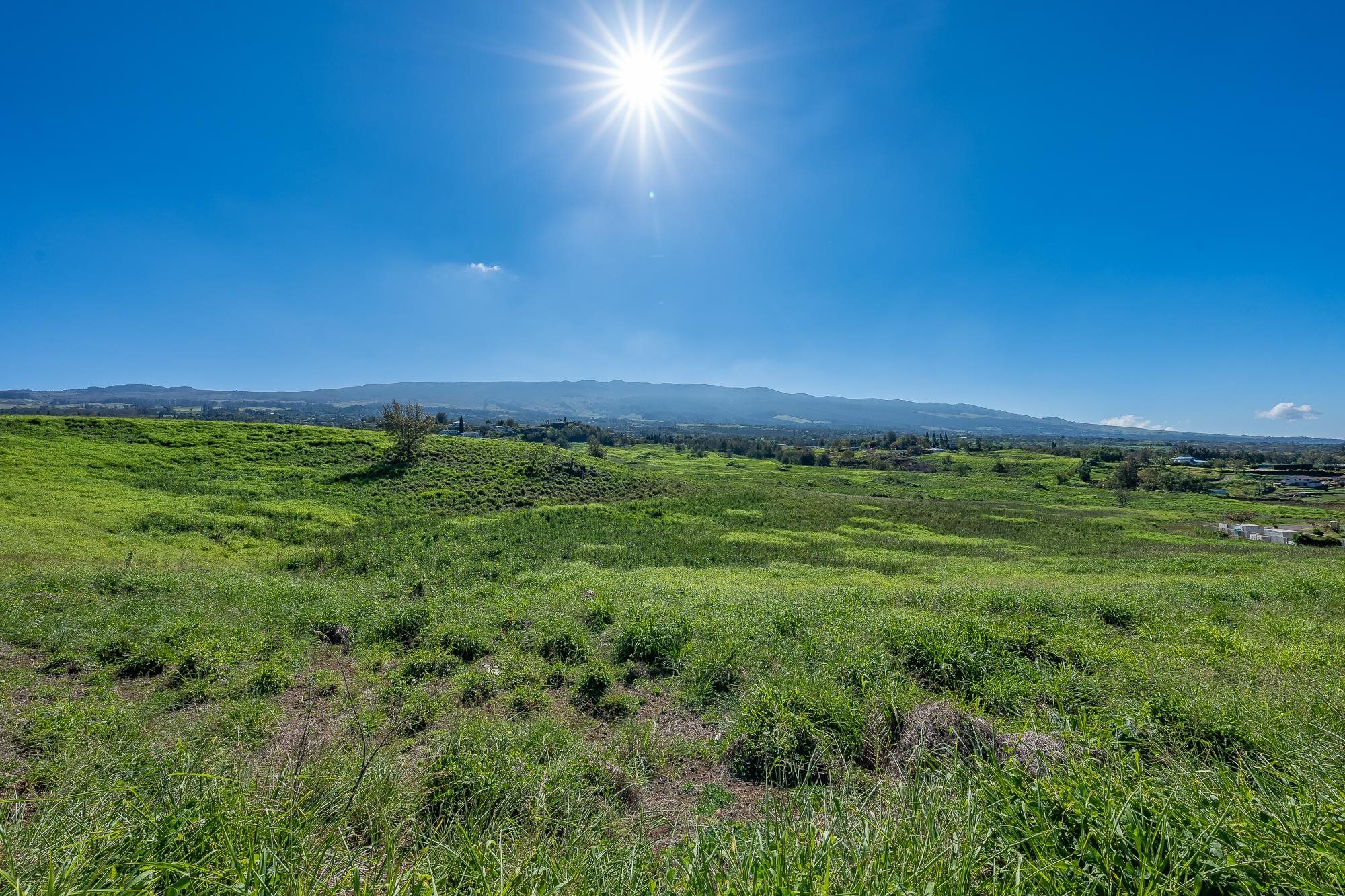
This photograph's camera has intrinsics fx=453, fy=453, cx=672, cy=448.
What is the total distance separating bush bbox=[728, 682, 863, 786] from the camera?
405 cm

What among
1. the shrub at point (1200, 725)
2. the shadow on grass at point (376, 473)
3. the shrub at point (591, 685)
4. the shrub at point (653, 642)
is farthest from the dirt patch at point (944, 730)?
the shadow on grass at point (376, 473)

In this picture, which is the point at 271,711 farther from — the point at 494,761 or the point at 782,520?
the point at 782,520

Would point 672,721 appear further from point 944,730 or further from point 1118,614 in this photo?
point 1118,614

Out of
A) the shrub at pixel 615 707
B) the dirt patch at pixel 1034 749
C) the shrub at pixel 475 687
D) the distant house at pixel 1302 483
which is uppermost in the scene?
the dirt patch at pixel 1034 749

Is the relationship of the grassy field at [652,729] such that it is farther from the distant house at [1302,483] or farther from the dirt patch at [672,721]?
the distant house at [1302,483]

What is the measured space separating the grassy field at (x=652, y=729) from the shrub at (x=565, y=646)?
4 centimetres

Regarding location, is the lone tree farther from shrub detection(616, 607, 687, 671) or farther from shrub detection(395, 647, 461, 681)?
shrub detection(616, 607, 687, 671)

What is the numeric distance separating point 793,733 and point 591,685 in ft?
9.06

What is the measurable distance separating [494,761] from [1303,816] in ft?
15.0

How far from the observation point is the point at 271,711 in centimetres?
480

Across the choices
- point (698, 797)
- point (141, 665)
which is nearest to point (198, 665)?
point (141, 665)

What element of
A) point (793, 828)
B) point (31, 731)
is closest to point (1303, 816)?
point (793, 828)

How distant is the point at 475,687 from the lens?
5.63m

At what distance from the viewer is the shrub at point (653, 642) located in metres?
6.60
